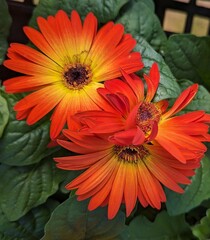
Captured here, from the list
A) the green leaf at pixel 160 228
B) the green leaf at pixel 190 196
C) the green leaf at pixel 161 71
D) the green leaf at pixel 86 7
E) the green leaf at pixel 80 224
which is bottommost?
the green leaf at pixel 160 228

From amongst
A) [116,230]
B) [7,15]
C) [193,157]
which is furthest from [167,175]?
[7,15]

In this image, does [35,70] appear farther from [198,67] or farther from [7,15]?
[198,67]

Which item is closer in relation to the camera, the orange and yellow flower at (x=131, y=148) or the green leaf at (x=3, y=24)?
the orange and yellow flower at (x=131, y=148)

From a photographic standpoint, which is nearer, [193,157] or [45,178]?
[193,157]

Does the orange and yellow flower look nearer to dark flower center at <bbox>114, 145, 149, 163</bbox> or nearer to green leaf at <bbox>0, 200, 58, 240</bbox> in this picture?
dark flower center at <bbox>114, 145, 149, 163</bbox>

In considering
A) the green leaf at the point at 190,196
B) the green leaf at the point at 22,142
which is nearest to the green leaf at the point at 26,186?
the green leaf at the point at 22,142

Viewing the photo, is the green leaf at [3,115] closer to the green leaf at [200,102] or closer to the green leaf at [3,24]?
the green leaf at [3,24]

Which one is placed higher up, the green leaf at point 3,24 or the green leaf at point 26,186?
the green leaf at point 3,24
